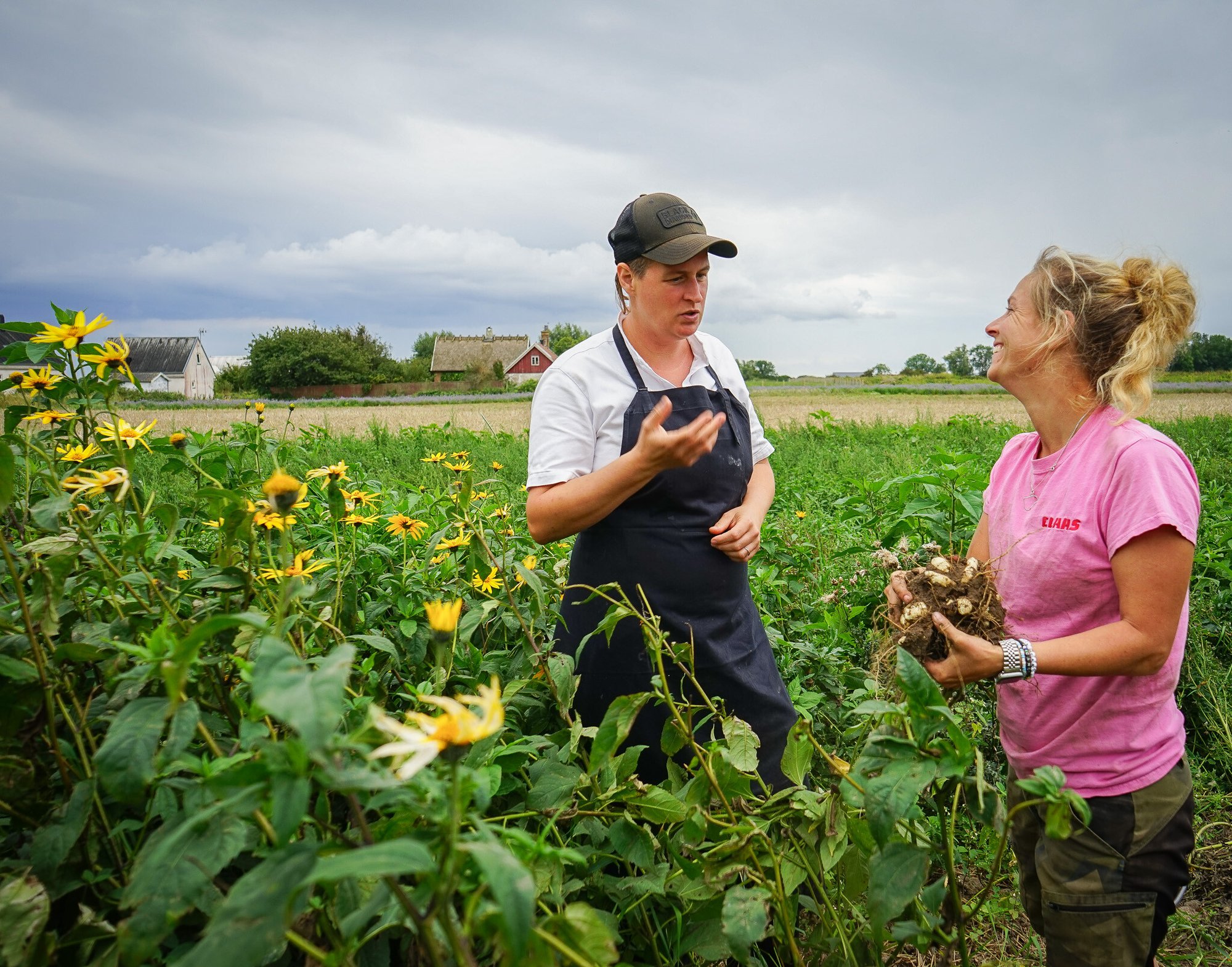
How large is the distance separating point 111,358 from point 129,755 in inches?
30.4

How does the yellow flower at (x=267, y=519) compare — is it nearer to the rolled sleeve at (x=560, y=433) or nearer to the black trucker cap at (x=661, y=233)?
the rolled sleeve at (x=560, y=433)

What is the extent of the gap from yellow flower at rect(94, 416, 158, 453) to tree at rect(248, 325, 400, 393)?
4632 centimetres

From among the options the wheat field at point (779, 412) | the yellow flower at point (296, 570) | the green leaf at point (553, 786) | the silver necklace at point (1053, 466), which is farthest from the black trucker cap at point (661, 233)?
the wheat field at point (779, 412)

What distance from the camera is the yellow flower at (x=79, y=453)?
1.14 meters

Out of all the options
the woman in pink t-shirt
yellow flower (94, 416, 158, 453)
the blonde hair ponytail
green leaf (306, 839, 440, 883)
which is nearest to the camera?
green leaf (306, 839, 440, 883)

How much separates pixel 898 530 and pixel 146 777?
3.04 metres

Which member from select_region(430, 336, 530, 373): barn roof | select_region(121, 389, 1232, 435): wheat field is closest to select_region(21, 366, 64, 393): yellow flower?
select_region(121, 389, 1232, 435): wheat field

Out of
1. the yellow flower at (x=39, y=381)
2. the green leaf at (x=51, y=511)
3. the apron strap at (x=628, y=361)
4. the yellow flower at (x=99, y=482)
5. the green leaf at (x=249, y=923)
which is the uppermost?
the apron strap at (x=628, y=361)

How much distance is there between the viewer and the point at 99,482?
1046mm

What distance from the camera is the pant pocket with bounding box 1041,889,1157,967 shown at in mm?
1408

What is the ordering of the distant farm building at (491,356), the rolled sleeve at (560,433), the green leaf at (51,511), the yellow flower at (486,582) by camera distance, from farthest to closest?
the distant farm building at (491,356) → the rolled sleeve at (560,433) → the yellow flower at (486,582) → the green leaf at (51,511)

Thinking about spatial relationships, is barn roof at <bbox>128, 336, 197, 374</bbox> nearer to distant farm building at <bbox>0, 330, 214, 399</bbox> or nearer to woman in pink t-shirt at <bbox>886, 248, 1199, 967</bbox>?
distant farm building at <bbox>0, 330, 214, 399</bbox>

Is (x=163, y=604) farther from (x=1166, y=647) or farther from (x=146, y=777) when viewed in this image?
(x=1166, y=647)

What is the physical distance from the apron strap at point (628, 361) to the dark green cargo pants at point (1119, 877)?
3.99 feet
